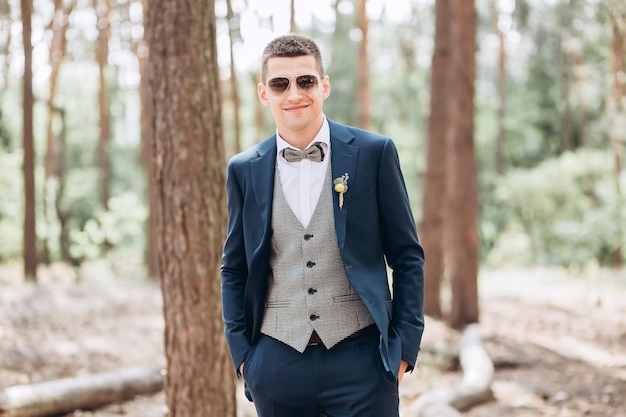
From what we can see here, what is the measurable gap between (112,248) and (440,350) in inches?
640

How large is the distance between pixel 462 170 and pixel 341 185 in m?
8.90

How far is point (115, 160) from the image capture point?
26.1 metres

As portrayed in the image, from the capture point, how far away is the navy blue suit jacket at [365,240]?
2607 millimetres

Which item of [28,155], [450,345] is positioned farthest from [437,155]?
[28,155]

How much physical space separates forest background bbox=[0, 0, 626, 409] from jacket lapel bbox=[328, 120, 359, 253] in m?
8.70

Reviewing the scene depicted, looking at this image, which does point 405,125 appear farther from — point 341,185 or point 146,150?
point 341,185

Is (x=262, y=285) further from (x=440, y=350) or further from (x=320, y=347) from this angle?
(x=440, y=350)

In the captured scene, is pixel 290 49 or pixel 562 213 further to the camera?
pixel 562 213

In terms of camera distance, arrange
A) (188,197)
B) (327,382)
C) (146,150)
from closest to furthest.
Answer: (327,382)
(188,197)
(146,150)

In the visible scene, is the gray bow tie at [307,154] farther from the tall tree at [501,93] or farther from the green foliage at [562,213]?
the tall tree at [501,93]

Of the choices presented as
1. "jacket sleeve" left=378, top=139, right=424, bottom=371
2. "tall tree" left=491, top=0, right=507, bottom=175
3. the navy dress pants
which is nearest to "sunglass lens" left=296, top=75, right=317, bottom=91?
"jacket sleeve" left=378, top=139, right=424, bottom=371

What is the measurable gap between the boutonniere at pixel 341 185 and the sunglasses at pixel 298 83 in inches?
13.7

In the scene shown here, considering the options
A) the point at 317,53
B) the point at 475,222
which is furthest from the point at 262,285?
the point at 475,222

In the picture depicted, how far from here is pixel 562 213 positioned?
73.4ft
